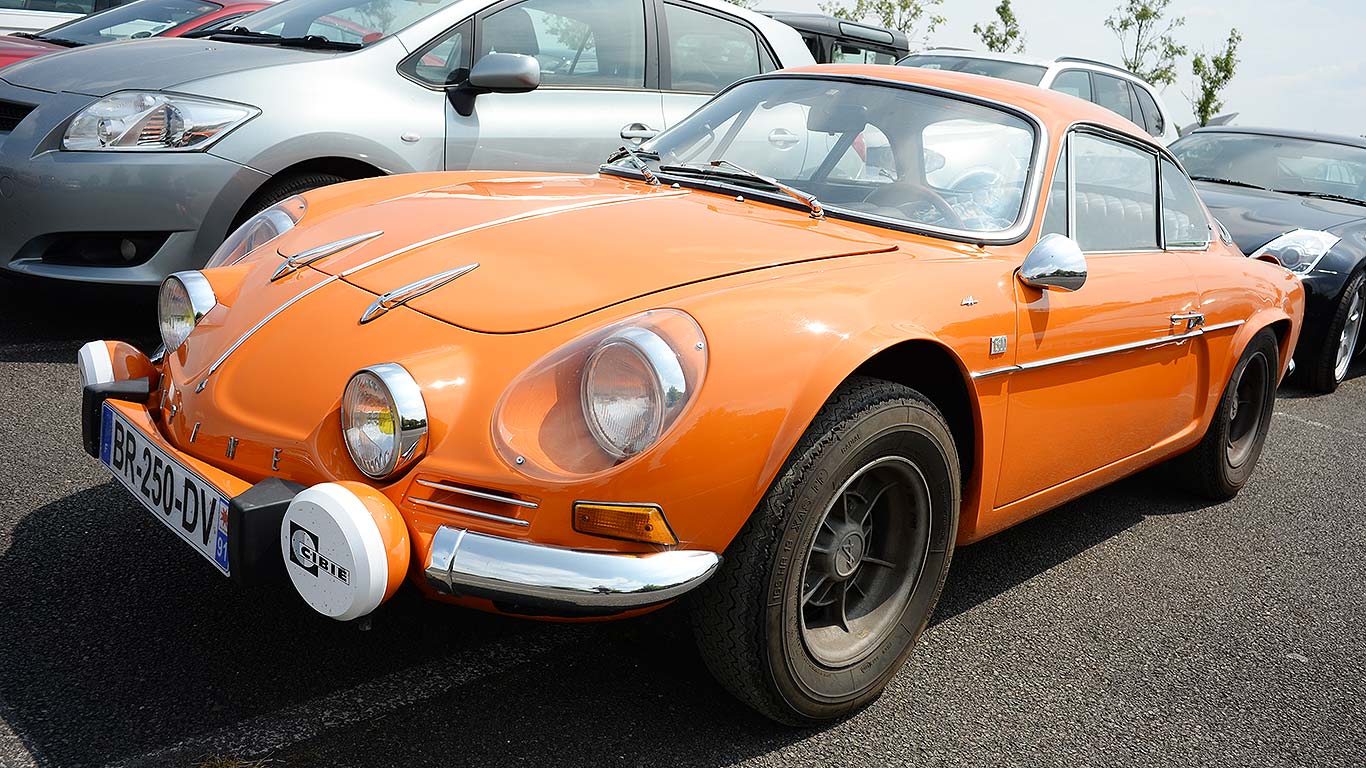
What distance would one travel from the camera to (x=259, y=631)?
2453 mm

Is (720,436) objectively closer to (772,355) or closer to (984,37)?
(772,355)

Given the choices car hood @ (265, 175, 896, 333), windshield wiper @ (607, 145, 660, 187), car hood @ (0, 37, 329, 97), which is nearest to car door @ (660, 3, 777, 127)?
car hood @ (0, 37, 329, 97)

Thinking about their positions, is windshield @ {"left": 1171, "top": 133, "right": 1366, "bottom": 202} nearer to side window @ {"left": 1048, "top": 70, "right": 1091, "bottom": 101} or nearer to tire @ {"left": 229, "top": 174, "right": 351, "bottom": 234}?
side window @ {"left": 1048, "top": 70, "right": 1091, "bottom": 101}

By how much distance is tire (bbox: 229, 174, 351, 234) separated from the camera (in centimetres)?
432

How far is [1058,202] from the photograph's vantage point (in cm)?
306

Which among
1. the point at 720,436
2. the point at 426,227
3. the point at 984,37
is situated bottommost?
the point at 720,436

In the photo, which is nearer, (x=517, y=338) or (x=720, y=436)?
(x=720, y=436)

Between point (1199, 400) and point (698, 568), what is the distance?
2284mm

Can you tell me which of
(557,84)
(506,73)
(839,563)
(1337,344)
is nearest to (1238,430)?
(1337,344)

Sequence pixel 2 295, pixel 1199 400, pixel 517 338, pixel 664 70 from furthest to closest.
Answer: pixel 664 70 < pixel 2 295 < pixel 1199 400 < pixel 517 338

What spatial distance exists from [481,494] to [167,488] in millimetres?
694

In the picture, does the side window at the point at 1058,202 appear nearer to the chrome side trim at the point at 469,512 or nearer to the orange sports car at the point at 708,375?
the orange sports car at the point at 708,375

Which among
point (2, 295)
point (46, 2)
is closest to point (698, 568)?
point (2, 295)

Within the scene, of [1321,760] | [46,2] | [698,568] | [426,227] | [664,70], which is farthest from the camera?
[46,2]
